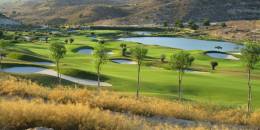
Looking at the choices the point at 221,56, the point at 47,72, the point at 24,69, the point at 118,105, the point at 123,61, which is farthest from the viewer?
the point at 221,56

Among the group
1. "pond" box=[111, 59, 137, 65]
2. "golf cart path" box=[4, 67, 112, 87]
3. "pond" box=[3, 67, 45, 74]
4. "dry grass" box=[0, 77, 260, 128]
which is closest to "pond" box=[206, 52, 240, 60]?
"pond" box=[111, 59, 137, 65]

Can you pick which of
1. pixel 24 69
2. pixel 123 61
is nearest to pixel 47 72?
pixel 24 69

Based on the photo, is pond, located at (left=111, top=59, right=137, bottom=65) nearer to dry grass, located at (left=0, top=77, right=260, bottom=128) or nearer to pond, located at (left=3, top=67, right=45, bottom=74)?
pond, located at (left=3, top=67, right=45, bottom=74)


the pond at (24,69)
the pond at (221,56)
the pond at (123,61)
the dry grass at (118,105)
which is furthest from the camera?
the pond at (221,56)

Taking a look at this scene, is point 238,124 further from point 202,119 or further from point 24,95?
point 24,95

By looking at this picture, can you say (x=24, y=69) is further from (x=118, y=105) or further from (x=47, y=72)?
(x=118, y=105)

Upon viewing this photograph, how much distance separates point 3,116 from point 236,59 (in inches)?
3046

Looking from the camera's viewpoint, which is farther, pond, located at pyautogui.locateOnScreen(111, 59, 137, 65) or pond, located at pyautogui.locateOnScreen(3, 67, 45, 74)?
pond, located at pyautogui.locateOnScreen(111, 59, 137, 65)

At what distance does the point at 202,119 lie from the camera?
14.6 m

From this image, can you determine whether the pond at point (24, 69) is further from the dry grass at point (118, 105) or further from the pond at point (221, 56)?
the pond at point (221, 56)

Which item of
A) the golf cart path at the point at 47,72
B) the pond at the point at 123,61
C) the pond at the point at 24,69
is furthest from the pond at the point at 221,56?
the pond at the point at 24,69

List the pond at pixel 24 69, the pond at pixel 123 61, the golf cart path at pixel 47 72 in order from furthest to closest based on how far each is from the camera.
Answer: the pond at pixel 123 61, the pond at pixel 24 69, the golf cart path at pixel 47 72

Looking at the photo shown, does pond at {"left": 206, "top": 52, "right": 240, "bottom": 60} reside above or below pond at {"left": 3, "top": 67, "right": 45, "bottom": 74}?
below

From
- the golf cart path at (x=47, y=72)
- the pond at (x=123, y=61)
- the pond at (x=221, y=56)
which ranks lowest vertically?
the pond at (x=221, y=56)
